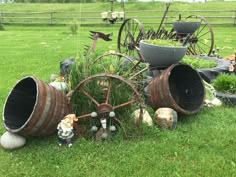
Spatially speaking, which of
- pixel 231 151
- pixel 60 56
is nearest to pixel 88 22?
pixel 60 56

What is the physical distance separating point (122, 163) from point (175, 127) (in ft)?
3.06

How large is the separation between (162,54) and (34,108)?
5.34 feet

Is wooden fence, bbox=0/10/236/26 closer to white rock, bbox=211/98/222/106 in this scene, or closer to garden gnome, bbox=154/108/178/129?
white rock, bbox=211/98/222/106

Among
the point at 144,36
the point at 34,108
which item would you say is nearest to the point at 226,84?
the point at 144,36

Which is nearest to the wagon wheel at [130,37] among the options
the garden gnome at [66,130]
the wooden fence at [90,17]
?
the garden gnome at [66,130]

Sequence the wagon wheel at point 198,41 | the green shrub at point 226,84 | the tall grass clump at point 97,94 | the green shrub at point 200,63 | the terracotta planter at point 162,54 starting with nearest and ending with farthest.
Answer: the tall grass clump at point 97,94, the terracotta planter at point 162,54, the green shrub at point 226,84, the green shrub at point 200,63, the wagon wheel at point 198,41

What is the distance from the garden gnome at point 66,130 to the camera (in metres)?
3.24

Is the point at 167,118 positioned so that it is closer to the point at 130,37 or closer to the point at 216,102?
the point at 216,102

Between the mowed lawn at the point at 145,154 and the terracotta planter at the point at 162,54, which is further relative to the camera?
the terracotta planter at the point at 162,54

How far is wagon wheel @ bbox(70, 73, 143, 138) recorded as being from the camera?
3.39 meters

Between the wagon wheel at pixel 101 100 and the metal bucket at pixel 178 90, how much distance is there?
350mm

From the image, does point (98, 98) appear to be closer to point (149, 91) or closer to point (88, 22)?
point (149, 91)

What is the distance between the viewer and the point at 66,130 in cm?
323

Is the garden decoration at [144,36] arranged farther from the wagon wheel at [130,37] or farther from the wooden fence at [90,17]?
the wooden fence at [90,17]
